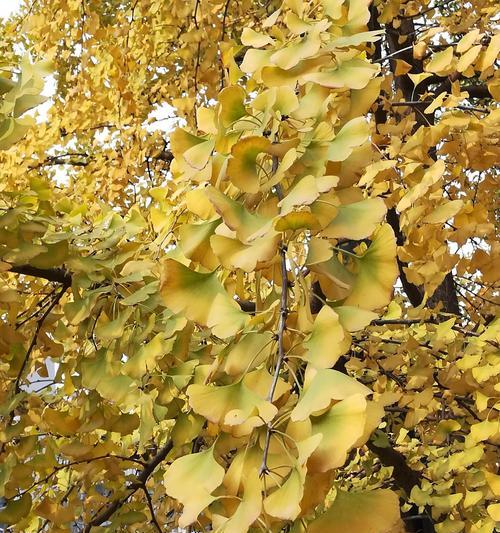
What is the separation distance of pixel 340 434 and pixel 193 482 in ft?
0.43

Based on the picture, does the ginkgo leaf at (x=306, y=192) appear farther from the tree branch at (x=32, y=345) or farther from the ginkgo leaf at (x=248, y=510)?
the tree branch at (x=32, y=345)

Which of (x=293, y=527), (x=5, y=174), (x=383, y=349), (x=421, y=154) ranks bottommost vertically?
(x=383, y=349)

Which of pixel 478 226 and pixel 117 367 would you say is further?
pixel 478 226

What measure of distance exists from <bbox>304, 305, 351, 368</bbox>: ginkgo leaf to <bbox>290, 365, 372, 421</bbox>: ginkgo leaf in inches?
0.7

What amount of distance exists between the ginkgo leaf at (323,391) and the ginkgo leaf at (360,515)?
8 cm

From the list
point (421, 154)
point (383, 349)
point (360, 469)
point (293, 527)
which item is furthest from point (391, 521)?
point (360, 469)

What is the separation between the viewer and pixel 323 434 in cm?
53

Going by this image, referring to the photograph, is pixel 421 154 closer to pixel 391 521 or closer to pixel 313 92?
pixel 313 92

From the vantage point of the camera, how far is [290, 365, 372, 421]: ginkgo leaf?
20.6 inches

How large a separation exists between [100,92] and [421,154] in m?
1.83

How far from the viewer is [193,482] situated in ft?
1.92

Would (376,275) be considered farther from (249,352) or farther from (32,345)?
(32,345)

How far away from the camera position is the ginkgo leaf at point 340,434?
0.51 m

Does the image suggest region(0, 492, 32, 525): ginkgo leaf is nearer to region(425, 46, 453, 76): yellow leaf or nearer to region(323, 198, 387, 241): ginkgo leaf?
region(323, 198, 387, 241): ginkgo leaf
